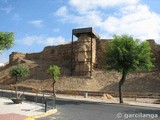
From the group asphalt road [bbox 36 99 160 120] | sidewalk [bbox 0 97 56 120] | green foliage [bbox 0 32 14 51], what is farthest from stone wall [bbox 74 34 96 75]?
sidewalk [bbox 0 97 56 120]

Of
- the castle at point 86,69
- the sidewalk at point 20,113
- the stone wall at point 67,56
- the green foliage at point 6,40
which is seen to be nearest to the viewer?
the sidewalk at point 20,113

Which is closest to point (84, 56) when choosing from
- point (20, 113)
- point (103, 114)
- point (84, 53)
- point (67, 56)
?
point (84, 53)

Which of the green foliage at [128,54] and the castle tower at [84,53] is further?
the castle tower at [84,53]

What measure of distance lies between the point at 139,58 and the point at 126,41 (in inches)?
101

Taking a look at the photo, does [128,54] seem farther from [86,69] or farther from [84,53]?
[84,53]

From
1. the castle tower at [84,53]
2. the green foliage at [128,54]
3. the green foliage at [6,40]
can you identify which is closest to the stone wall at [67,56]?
the castle tower at [84,53]

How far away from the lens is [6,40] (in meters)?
31.3

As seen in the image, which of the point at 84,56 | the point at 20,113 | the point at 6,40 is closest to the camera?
the point at 20,113

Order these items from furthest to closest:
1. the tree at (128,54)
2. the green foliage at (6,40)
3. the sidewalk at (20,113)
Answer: the tree at (128,54)
the green foliage at (6,40)
the sidewalk at (20,113)

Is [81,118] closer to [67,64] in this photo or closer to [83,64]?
[83,64]

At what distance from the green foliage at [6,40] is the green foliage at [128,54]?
40.1 ft

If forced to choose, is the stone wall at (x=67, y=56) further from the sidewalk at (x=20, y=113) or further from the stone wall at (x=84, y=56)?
the sidewalk at (x=20, y=113)

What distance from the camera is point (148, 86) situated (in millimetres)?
49688

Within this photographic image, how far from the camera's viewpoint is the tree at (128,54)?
35906 mm
